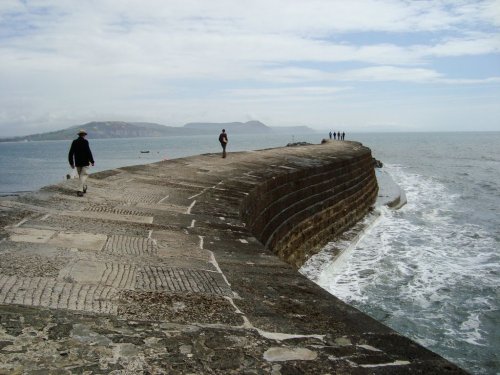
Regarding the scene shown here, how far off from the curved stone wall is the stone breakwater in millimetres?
2949

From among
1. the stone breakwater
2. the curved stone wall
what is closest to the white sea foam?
the curved stone wall

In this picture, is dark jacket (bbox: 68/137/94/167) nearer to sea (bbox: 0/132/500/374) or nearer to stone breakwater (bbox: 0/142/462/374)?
stone breakwater (bbox: 0/142/462/374)

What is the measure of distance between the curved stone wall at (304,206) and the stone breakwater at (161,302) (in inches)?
116

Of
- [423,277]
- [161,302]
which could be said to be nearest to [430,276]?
[423,277]

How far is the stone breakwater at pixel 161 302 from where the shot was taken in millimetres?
2902

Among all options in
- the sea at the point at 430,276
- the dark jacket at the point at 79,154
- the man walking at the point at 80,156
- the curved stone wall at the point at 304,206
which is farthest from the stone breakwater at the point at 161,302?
the sea at the point at 430,276

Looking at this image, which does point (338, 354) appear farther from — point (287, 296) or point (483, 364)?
point (483, 364)

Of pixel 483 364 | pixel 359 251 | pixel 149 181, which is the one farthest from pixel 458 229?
pixel 149 181

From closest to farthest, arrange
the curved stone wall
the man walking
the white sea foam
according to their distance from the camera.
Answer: the man walking, the white sea foam, the curved stone wall

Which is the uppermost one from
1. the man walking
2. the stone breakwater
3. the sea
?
the man walking

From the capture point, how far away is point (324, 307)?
4.09m

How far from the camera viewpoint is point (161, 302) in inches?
149

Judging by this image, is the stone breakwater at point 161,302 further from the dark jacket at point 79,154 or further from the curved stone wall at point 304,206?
the curved stone wall at point 304,206

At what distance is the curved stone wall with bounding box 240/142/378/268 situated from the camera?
1133cm
